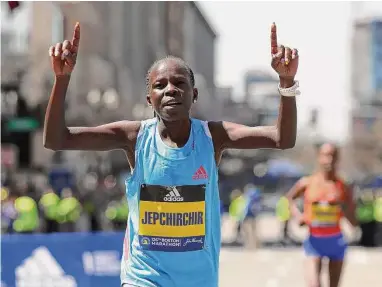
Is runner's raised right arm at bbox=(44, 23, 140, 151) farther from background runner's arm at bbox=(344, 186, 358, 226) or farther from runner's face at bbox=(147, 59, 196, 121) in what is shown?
background runner's arm at bbox=(344, 186, 358, 226)

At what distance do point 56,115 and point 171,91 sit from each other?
50 cm

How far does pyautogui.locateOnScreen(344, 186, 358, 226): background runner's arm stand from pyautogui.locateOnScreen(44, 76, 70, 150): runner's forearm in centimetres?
493

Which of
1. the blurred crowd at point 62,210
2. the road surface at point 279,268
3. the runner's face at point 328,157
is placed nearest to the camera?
Answer: the runner's face at point 328,157

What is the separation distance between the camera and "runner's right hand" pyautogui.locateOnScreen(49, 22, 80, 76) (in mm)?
3568

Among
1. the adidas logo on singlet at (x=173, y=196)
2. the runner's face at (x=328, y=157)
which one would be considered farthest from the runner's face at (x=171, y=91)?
the runner's face at (x=328, y=157)

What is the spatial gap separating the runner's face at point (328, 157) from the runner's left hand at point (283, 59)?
14.6 feet

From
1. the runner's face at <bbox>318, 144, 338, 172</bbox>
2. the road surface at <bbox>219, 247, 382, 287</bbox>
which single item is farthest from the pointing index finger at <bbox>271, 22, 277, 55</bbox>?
the road surface at <bbox>219, 247, 382, 287</bbox>

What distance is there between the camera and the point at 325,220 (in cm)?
→ 816

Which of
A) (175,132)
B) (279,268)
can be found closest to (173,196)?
(175,132)

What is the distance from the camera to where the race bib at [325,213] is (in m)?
8.11

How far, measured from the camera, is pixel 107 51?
144ft

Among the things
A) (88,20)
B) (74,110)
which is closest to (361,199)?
(74,110)

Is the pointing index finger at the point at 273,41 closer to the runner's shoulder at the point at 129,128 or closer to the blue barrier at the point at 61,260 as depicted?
the runner's shoulder at the point at 129,128

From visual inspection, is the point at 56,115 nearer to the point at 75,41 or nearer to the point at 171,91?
the point at 75,41
